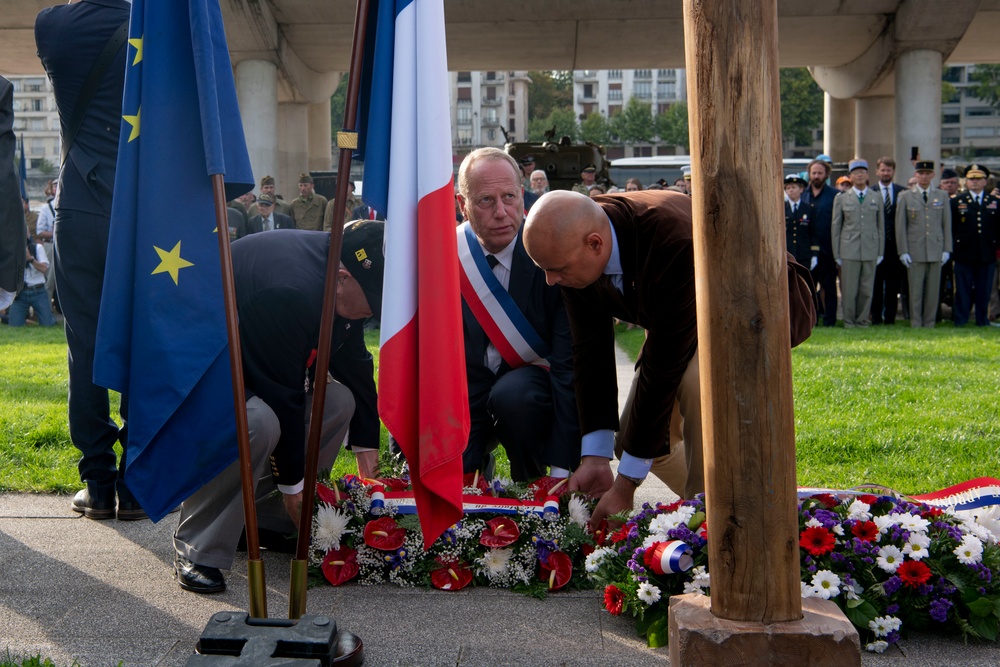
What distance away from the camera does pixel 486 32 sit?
19453 mm

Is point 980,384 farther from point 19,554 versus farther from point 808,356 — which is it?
point 19,554

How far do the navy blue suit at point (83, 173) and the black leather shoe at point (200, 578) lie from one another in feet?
3.64

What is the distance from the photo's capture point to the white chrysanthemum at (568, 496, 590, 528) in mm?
4141

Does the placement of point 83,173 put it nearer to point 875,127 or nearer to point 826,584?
point 826,584

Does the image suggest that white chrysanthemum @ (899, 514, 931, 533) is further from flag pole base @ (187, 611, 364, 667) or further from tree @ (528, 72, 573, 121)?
tree @ (528, 72, 573, 121)

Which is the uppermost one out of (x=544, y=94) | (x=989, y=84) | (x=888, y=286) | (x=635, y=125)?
(x=544, y=94)

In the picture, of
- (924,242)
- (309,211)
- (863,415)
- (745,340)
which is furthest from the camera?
(309,211)

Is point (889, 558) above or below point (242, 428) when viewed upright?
below

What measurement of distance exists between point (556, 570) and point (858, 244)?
11.6 metres

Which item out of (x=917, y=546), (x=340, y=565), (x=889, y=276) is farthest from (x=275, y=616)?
(x=889, y=276)

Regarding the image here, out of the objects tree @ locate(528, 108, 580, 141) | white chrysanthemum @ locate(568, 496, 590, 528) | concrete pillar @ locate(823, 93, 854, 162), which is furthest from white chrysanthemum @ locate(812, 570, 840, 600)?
tree @ locate(528, 108, 580, 141)

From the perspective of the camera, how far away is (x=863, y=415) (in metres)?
7.17

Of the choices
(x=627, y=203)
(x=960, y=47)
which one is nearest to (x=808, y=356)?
(x=627, y=203)

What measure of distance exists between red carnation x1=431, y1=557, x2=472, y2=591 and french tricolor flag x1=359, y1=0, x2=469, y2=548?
27.4 inches
